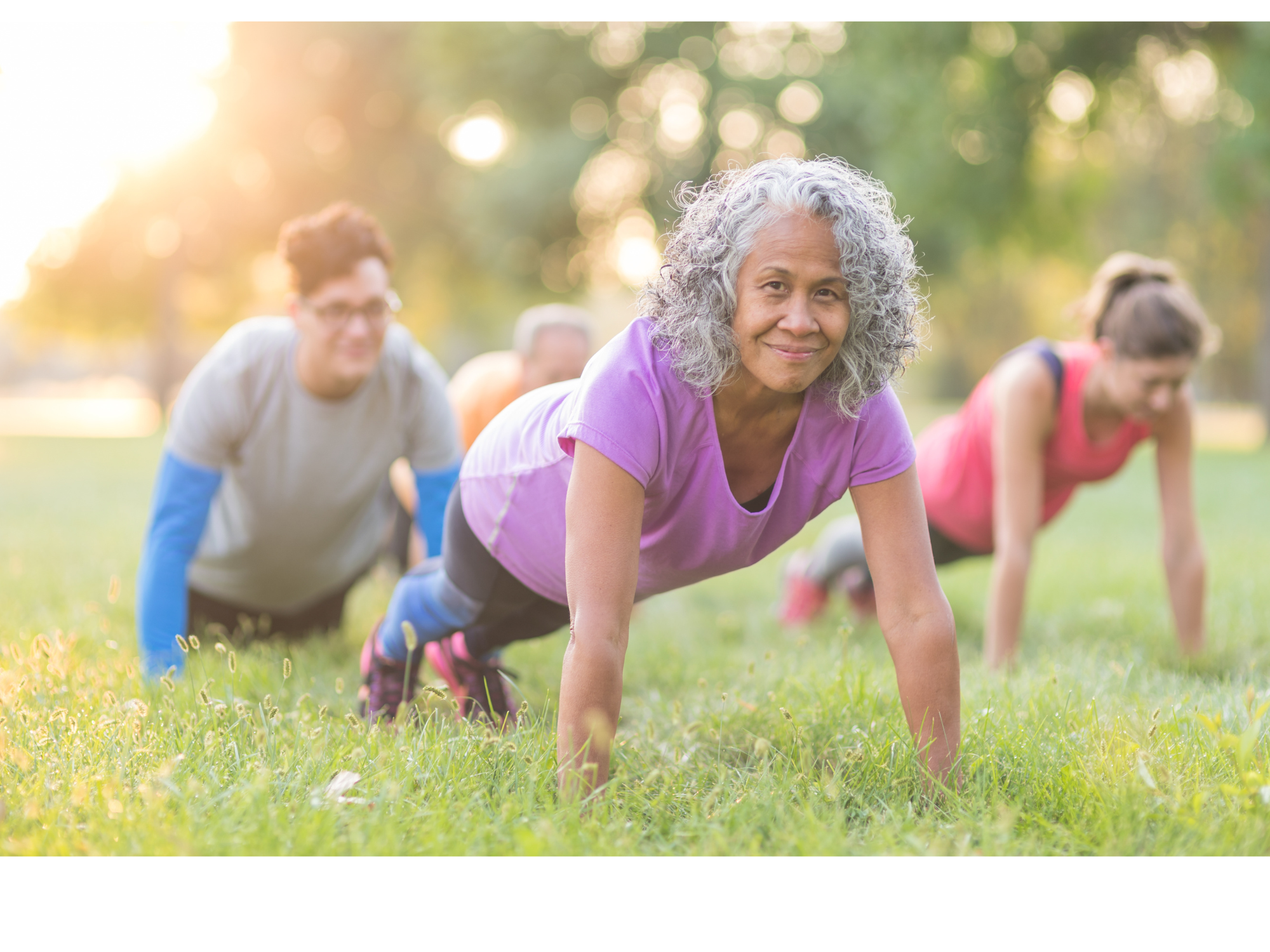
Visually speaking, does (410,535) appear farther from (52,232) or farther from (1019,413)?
(52,232)

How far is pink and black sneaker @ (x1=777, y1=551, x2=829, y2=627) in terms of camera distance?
5664 millimetres

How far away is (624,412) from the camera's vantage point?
2.31 metres

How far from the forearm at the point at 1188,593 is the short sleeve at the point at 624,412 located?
2.84 meters

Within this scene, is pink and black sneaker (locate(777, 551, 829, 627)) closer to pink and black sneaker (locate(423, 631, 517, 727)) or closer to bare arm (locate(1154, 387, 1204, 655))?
bare arm (locate(1154, 387, 1204, 655))

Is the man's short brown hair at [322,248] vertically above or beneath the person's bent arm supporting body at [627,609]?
above

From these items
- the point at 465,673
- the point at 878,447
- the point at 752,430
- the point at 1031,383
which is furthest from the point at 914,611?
the point at 1031,383

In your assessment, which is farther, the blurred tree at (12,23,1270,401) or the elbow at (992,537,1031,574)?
the blurred tree at (12,23,1270,401)

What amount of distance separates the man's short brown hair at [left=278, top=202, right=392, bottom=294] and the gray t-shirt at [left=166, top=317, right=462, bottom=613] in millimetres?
307

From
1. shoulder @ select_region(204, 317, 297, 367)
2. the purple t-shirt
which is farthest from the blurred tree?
the purple t-shirt

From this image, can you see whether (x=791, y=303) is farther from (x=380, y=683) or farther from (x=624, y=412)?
(x=380, y=683)

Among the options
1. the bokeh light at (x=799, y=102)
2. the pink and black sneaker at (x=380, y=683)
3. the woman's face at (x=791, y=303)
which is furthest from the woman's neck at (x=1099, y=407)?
the bokeh light at (x=799, y=102)

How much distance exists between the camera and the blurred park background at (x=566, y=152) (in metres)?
11.0

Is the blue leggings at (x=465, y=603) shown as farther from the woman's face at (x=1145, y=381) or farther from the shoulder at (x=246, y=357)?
the woman's face at (x=1145, y=381)
